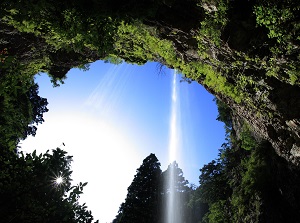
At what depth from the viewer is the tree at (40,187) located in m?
4.30

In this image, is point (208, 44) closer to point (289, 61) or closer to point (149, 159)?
point (289, 61)

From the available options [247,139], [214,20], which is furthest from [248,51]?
[247,139]

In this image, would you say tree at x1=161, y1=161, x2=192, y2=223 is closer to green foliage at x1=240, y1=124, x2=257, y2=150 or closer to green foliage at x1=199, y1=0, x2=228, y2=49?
green foliage at x1=240, y1=124, x2=257, y2=150

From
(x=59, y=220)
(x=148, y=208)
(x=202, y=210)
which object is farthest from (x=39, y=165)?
(x=202, y=210)

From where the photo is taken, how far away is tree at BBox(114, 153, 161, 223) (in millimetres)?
25797

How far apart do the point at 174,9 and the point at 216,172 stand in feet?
43.5

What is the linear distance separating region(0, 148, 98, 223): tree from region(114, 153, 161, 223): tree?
21218mm

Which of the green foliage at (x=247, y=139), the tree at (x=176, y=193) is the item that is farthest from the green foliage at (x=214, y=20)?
the tree at (x=176, y=193)

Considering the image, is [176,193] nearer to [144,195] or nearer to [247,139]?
[144,195]

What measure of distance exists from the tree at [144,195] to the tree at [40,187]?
2122 centimetres

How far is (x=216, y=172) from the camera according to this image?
17609 millimetres

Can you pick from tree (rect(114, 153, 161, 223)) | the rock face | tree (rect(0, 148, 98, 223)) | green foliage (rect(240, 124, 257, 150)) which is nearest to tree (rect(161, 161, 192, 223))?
tree (rect(114, 153, 161, 223))

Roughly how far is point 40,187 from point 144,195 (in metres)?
25.4

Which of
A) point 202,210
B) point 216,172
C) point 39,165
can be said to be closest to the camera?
point 39,165
